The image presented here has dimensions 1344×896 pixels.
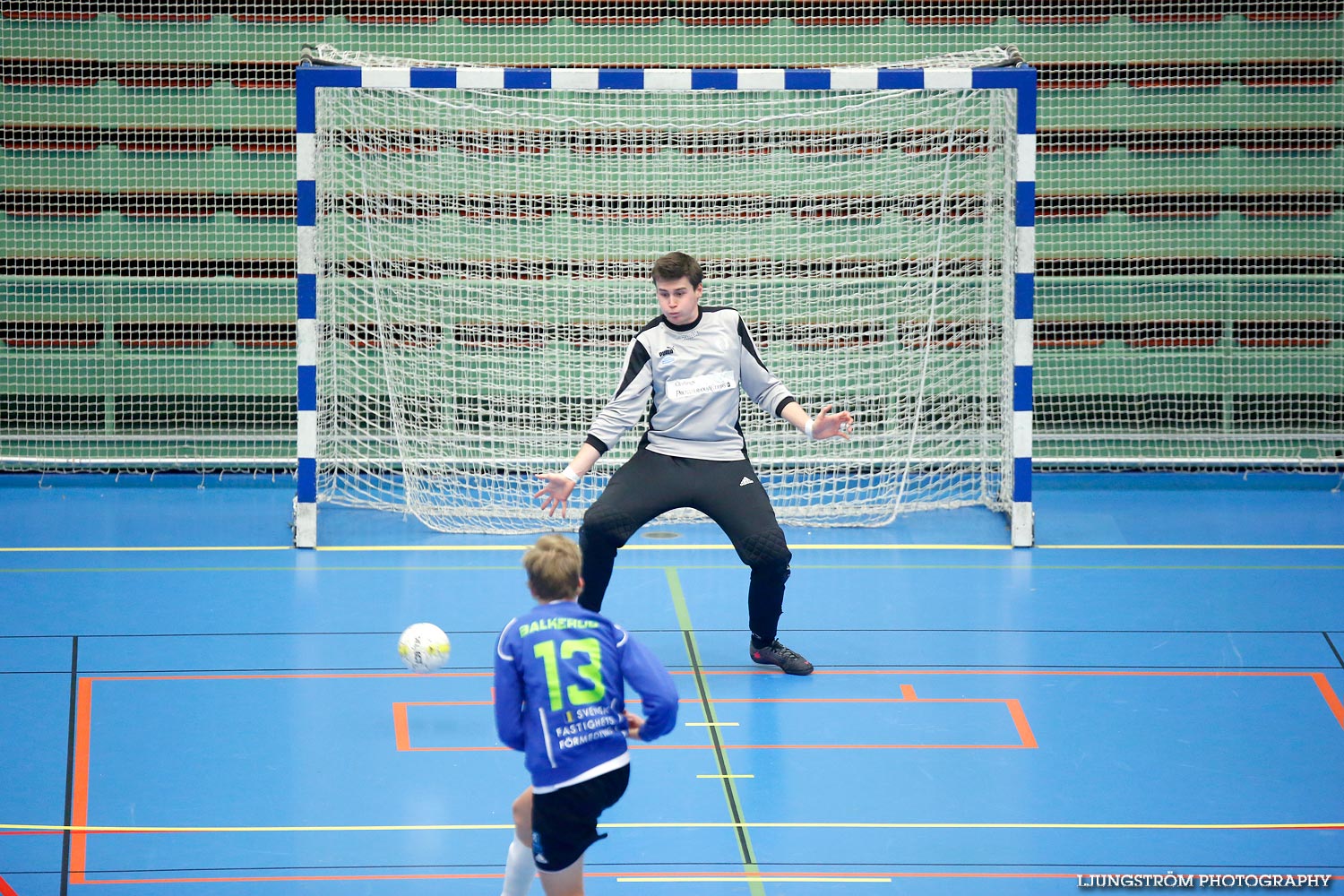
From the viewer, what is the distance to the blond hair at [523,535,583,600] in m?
4.06

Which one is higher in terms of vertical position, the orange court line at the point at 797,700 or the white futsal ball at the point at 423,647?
the white futsal ball at the point at 423,647

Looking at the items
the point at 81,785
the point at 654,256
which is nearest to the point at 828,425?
the point at 81,785

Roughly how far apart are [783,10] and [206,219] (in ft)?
15.7

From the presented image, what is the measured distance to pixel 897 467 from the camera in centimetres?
1116

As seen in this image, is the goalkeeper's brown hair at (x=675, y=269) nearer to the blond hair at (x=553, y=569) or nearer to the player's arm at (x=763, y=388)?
the player's arm at (x=763, y=388)

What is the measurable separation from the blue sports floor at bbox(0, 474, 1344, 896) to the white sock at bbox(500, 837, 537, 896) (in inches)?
23.7

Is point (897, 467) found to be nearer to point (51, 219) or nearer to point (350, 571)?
point (350, 571)

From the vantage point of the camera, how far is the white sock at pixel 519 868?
4.13 meters

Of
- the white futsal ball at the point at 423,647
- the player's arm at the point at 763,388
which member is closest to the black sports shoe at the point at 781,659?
the player's arm at the point at 763,388

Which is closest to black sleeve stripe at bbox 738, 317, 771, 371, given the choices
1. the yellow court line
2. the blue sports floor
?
the blue sports floor

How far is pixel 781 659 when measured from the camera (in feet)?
22.3

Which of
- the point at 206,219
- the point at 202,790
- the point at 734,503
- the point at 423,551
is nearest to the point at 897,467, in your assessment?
the point at 423,551

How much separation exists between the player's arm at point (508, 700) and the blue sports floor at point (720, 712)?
97cm

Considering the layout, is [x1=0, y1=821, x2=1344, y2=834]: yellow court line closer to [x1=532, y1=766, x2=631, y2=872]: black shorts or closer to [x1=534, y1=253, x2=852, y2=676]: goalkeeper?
[x1=532, y1=766, x2=631, y2=872]: black shorts
